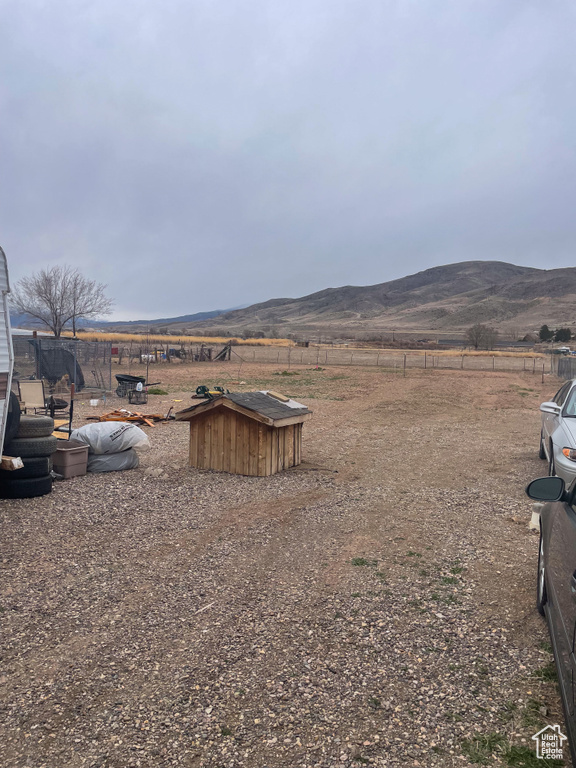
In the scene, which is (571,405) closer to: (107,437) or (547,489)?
(547,489)

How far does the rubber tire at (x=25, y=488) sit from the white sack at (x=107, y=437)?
177 centimetres

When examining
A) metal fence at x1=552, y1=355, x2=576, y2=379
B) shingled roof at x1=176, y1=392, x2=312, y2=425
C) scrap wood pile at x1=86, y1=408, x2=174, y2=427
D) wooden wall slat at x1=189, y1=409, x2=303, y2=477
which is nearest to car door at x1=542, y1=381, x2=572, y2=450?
shingled roof at x1=176, y1=392, x2=312, y2=425

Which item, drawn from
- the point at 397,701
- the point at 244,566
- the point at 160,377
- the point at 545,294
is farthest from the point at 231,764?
the point at 545,294

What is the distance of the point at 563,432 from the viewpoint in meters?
7.88

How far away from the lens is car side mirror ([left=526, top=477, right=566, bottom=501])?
404 cm

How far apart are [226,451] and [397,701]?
266 inches

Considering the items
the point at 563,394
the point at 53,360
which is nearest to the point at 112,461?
the point at 563,394

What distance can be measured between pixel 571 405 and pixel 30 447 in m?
7.84

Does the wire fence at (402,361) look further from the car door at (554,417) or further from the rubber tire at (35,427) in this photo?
the rubber tire at (35,427)

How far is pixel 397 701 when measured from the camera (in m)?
3.65

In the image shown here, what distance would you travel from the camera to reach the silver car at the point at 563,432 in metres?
7.29

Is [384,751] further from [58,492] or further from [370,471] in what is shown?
[370,471]

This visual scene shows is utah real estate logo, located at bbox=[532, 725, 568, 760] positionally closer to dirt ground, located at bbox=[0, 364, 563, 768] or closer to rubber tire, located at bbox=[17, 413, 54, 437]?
dirt ground, located at bbox=[0, 364, 563, 768]

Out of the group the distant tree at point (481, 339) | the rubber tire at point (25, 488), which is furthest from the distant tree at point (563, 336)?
the rubber tire at point (25, 488)
